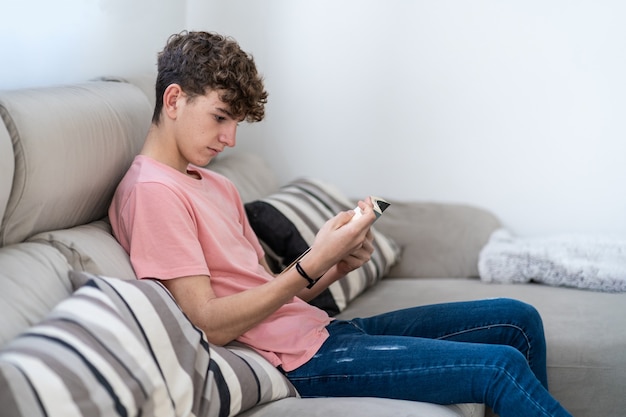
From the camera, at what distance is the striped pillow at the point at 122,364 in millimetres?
1232

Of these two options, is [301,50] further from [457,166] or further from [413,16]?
[457,166]

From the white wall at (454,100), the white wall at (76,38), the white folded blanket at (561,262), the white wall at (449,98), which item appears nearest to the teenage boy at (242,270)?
the white wall at (76,38)

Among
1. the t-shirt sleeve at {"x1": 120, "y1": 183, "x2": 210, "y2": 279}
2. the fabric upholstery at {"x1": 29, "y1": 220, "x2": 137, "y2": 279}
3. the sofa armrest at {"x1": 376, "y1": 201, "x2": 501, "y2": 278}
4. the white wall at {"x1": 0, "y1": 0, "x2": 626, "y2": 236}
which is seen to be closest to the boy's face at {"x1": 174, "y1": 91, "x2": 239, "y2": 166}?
the t-shirt sleeve at {"x1": 120, "y1": 183, "x2": 210, "y2": 279}

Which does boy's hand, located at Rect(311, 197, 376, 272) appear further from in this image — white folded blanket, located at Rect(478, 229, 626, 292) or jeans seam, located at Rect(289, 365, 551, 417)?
white folded blanket, located at Rect(478, 229, 626, 292)

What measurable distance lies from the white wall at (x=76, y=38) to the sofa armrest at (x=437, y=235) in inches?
36.3

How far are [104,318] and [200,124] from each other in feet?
1.76

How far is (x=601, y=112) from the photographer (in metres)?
2.90

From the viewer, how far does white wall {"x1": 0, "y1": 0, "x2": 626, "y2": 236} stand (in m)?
2.90

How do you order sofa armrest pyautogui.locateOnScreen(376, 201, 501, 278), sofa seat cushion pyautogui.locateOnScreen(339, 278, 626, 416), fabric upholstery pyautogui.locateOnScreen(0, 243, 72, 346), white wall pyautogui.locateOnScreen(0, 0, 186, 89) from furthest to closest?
1. sofa armrest pyautogui.locateOnScreen(376, 201, 501, 278)
2. sofa seat cushion pyautogui.locateOnScreen(339, 278, 626, 416)
3. white wall pyautogui.locateOnScreen(0, 0, 186, 89)
4. fabric upholstery pyautogui.locateOnScreen(0, 243, 72, 346)

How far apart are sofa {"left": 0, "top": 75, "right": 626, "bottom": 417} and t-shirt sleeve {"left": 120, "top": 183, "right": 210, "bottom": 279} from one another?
54mm

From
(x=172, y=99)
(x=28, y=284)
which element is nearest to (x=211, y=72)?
(x=172, y=99)

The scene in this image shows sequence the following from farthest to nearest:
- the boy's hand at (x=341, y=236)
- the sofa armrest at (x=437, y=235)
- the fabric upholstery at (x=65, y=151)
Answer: the sofa armrest at (x=437, y=235) → the boy's hand at (x=341, y=236) → the fabric upholstery at (x=65, y=151)

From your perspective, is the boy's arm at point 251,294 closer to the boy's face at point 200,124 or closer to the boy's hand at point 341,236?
the boy's hand at point 341,236

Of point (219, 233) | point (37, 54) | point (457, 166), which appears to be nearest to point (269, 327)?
point (219, 233)
